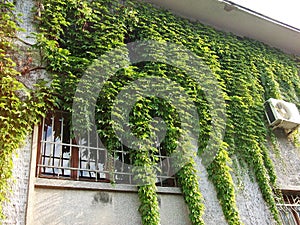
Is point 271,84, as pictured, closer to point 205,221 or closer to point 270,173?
point 270,173

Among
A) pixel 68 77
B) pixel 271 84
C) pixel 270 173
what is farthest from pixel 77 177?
pixel 271 84

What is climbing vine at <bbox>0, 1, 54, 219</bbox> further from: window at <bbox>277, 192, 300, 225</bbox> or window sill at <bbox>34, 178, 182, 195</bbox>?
window at <bbox>277, 192, 300, 225</bbox>

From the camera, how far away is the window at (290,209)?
5.65m

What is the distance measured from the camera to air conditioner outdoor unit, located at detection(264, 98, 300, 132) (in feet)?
21.8

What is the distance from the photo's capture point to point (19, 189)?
3.89 meters

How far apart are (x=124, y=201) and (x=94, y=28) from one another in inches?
138

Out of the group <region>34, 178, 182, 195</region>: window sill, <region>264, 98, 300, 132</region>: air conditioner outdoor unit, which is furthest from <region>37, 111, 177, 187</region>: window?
<region>264, 98, 300, 132</region>: air conditioner outdoor unit

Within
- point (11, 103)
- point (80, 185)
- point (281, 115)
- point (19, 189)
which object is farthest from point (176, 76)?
point (19, 189)

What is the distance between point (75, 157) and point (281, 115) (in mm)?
4649

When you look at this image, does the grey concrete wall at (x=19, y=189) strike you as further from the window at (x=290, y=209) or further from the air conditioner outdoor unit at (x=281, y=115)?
the air conditioner outdoor unit at (x=281, y=115)

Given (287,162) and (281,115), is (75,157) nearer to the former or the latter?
(287,162)

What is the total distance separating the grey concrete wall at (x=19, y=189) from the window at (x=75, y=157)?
0.26 m

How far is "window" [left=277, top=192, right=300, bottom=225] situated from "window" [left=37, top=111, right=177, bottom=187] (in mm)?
2298

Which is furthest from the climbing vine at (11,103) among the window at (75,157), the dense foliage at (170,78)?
the window at (75,157)
